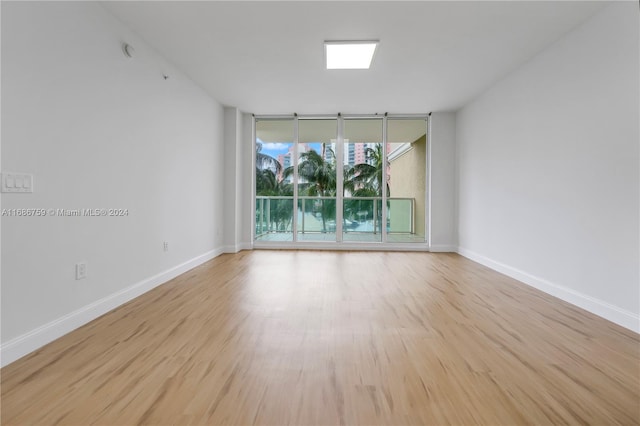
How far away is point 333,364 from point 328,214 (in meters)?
4.42

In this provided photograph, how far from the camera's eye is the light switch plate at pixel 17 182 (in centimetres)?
174

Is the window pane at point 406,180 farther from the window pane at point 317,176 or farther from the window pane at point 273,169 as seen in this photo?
the window pane at point 273,169

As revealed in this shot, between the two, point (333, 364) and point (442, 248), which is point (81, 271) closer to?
point (333, 364)

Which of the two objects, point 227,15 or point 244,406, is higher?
point 227,15

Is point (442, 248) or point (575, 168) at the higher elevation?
point (575, 168)

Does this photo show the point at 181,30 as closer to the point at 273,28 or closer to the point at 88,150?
the point at 273,28

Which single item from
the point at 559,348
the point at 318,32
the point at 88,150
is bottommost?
the point at 559,348

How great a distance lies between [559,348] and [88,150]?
367 cm

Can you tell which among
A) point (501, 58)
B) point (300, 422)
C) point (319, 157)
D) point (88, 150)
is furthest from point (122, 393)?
point (319, 157)

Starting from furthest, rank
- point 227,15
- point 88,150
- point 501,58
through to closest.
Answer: point 501,58 → point 227,15 → point 88,150

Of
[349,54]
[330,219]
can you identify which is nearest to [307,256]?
[330,219]

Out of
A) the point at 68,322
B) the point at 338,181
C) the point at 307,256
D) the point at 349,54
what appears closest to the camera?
the point at 68,322

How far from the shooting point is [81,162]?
90.2 inches

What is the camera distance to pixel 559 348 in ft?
6.35
